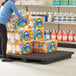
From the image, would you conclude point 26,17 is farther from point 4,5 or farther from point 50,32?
point 50,32

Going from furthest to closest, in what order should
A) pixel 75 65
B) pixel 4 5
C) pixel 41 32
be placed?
1. pixel 41 32
2. pixel 4 5
3. pixel 75 65

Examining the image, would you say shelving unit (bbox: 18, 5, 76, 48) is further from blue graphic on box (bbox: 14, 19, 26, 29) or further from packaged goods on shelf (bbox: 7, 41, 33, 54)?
blue graphic on box (bbox: 14, 19, 26, 29)

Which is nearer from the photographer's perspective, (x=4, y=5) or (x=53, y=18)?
(x=4, y=5)

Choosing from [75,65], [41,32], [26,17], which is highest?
[26,17]

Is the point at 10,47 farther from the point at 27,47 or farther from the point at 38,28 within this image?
the point at 38,28

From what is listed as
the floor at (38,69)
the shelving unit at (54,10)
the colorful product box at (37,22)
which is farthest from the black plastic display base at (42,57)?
the shelving unit at (54,10)

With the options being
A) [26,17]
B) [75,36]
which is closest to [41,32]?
[26,17]

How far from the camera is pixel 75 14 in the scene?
7344mm

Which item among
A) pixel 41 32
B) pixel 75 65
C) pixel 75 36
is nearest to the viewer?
pixel 75 65

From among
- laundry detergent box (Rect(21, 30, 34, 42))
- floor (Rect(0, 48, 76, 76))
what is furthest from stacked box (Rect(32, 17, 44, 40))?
floor (Rect(0, 48, 76, 76))

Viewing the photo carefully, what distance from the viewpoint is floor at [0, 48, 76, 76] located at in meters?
4.20

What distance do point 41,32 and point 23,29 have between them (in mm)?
639

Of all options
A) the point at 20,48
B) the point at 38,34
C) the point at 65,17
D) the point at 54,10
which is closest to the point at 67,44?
the point at 65,17

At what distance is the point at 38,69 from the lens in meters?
4.53
